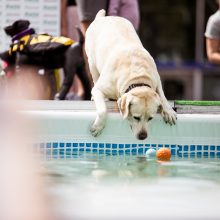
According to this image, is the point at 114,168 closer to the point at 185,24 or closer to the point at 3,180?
the point at 3,180

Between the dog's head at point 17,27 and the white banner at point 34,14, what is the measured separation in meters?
0.72

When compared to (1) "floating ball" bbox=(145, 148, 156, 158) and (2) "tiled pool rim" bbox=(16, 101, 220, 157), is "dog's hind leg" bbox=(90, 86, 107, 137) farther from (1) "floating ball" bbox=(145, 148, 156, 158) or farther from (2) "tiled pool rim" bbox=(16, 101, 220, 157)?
(1) "floating ball" bbox=(145, 148, 156, 158)

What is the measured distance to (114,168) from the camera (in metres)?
3.84

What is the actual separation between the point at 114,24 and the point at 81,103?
35.5 inches

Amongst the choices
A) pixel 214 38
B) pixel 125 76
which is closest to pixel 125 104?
pixel 125 76

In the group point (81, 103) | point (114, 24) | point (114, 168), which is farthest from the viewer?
point (114, 24)

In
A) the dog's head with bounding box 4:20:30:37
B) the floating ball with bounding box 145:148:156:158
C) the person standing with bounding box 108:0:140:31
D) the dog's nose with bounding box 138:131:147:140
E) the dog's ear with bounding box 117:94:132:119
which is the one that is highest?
the person standing with bounding box 108:0:140:31

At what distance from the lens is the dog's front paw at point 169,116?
184 inches

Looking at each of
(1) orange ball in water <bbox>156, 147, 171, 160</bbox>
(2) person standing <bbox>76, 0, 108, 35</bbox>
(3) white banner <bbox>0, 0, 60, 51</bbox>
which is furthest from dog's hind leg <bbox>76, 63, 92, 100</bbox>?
(1) orange ball in water <bbox>156, 147, 171, 160</bbox>

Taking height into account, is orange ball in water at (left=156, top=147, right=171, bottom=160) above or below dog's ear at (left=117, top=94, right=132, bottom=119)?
below

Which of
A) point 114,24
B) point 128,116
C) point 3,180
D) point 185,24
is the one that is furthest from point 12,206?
point 185,24

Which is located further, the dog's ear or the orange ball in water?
the dog's ear

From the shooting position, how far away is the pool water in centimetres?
167

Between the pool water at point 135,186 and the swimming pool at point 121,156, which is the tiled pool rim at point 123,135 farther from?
the pool water at point 135,186
